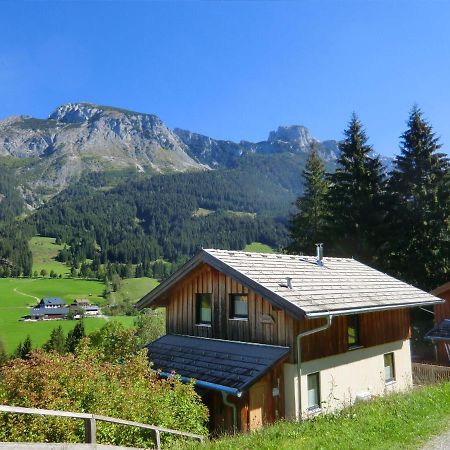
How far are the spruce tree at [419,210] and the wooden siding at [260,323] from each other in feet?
49.7

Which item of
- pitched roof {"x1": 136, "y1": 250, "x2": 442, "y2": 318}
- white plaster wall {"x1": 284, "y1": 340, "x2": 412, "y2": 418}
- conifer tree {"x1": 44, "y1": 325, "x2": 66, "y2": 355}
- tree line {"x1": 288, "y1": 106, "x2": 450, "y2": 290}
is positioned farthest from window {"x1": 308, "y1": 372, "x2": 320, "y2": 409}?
conifer tree {"x1": 44, "y1": 325, "x2": 66, "y2": 355}

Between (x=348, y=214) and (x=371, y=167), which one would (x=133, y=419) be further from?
(x=371, y=167)

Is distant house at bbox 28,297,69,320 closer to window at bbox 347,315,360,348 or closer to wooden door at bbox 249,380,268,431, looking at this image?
window at bbox 347,315,360,348

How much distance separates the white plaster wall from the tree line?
16.0 metres

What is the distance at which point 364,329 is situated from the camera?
18.2m

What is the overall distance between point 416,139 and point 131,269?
159 meters

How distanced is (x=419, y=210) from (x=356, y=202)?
5081mm

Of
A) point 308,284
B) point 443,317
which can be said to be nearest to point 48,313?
point 443,317

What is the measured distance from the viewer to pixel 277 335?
15227mm

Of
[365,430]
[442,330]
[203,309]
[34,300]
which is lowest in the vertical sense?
[34,300]

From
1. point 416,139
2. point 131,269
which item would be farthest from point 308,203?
point 131,269

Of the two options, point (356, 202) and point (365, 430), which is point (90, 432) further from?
point (356, 202)

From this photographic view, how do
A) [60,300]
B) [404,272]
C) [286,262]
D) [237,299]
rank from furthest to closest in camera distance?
[60,300] → [404,272] → [286,262] → [237,299]

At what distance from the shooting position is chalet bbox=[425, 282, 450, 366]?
92.4ft
